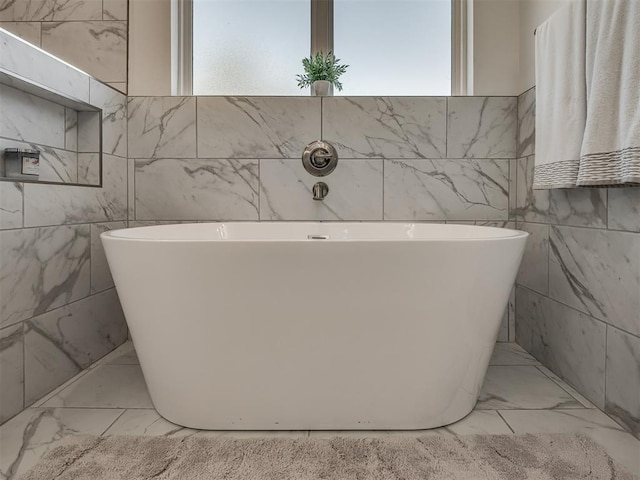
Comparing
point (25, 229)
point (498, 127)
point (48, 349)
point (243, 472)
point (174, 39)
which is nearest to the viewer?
point (243, 472)

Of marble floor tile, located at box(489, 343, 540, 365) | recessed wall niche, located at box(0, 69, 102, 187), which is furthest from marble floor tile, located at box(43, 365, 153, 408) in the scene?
marble floor tile, located at box(489, 343, 540, 365)

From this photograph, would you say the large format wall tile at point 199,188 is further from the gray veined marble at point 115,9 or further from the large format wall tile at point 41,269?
the gray veined marble at point 115,9

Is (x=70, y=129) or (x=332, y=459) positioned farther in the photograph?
(x=70, y=129)

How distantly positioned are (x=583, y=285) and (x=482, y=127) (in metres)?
0.93

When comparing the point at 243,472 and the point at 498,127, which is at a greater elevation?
the point at 498,127

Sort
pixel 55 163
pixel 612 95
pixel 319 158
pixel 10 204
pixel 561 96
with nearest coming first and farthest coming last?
pixel 612 95 → pixel 10 204 → pixel 561 96 → pixel 55 163 → pixel 319 158

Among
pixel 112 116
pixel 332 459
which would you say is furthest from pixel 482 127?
pixel 112 116

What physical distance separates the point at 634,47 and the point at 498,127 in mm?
937

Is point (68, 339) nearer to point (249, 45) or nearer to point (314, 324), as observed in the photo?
point (314, 324)

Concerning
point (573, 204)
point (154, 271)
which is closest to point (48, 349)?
point (154, 271)

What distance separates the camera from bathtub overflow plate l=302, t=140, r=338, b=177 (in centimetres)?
196

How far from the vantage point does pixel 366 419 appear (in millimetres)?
1164

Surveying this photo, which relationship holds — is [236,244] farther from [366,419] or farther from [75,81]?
[75,81]

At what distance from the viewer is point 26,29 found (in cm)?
149
